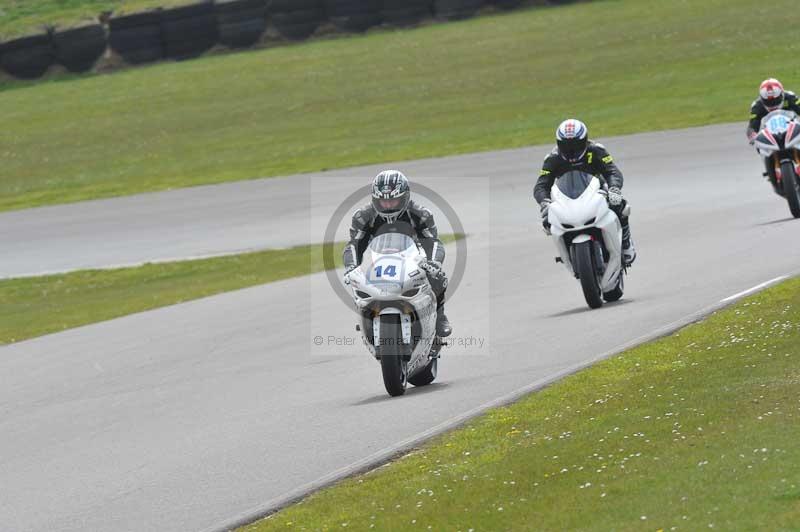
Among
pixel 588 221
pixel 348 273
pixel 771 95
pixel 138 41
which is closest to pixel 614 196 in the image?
Result: pixel 588 221

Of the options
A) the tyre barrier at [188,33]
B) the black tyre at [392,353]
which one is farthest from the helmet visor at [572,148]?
the tyre barrier at [188,33]

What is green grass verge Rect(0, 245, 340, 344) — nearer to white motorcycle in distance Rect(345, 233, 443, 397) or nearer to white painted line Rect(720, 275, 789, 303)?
white motorcycle in distance Rect(345, 233, 443, 397)

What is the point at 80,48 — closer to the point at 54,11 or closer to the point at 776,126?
the point at 54,11

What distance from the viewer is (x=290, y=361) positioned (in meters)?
13.1

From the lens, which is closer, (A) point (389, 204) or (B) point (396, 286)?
(B) point (396, 286)

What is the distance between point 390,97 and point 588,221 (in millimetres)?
28548

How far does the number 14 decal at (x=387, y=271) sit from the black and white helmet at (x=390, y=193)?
0.55 m

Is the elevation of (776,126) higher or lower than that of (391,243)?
higher

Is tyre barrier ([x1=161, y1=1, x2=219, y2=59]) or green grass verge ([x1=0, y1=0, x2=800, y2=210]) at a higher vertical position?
tyre barrier ([x1=161, y1=1, x2=219, y2=59])

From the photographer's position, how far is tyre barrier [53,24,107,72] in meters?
49.0

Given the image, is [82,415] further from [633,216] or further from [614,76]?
[614,76]

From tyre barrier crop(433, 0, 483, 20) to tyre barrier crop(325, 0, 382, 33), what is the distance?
203 centimetres

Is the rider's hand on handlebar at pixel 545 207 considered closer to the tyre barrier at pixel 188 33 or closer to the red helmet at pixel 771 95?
the red helmet at pixel 771 95

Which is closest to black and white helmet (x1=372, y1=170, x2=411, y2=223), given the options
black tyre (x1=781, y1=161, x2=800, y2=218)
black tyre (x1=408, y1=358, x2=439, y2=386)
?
black tyre (x1=408, y1=358, x2=439, y2=386)
